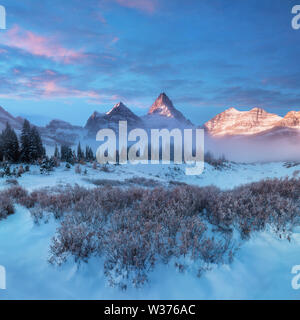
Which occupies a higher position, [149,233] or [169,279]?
[149,233]

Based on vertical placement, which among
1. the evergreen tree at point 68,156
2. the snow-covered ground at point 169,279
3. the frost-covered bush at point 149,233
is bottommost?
the snow-covered ground at point 169,279

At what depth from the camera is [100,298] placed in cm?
227

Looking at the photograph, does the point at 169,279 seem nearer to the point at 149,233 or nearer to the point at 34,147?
the point at 149,233

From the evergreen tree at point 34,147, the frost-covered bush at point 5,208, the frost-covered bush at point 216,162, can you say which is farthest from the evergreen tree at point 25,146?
the frost-covered bush at point 216,162

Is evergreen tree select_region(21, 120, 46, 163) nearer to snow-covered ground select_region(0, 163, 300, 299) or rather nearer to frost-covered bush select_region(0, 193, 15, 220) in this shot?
frost-covered bush select_region(0, 193, 15, 220)

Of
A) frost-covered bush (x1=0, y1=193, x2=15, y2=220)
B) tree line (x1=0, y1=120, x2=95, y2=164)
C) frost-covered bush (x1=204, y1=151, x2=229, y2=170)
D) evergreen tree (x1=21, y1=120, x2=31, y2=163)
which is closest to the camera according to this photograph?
frost-covered bush (x1=0, y1=193, x2=15, y2=220)

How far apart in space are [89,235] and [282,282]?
3.09 meters

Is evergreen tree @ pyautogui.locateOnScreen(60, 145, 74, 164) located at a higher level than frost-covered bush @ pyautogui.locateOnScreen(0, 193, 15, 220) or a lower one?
higher

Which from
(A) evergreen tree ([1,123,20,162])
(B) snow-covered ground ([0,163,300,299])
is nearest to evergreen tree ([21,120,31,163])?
(A) evergreen tree ([1,123,20,162])

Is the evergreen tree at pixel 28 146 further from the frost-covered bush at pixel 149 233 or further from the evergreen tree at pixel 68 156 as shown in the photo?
the frost-covered bush at pixel 149 233

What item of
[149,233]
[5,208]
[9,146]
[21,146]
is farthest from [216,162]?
[5,208]
